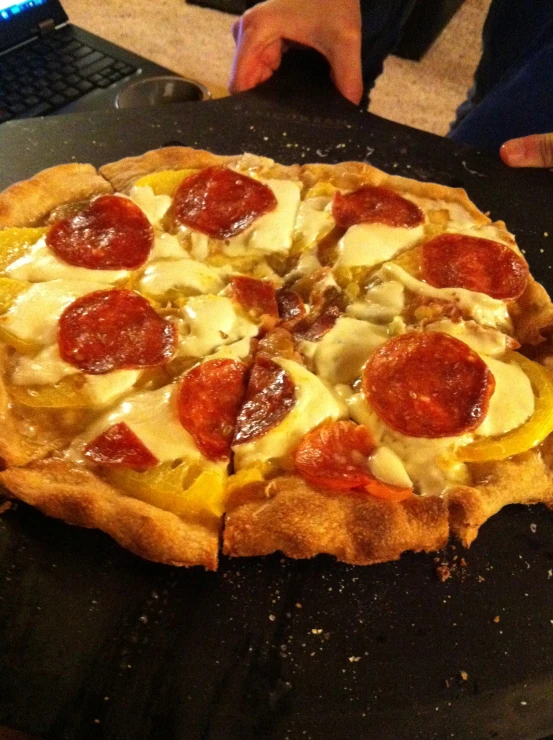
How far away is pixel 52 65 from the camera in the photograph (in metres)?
3.30

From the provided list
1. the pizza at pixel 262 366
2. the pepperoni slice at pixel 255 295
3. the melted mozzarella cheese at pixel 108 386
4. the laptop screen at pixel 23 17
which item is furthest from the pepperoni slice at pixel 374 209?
the laptop screen at pixel 23 17

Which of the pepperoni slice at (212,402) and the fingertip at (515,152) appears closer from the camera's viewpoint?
the pepperoni slice at (212,402)

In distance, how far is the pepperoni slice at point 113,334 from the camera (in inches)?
67.4

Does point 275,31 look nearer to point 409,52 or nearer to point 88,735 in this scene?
point 88,735

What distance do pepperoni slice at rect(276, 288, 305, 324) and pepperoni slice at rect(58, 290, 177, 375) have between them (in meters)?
0.34

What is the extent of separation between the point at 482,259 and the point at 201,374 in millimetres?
1009

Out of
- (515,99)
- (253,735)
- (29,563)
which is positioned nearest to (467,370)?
(253,735)

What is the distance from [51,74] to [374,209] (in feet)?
6.51

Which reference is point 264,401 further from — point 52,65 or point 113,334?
point 52,65

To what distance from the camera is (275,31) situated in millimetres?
2902

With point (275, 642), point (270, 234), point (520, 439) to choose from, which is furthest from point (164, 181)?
point (275, 642)

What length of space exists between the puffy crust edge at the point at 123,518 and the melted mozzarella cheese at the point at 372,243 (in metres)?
1.00

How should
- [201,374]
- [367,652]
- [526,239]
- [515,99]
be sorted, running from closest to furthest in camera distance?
1. [367,652]
2. [201,374]
3. [526,239]
4. [515,99]

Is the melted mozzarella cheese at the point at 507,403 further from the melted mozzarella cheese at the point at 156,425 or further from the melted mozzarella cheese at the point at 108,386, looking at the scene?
the melted mozzarella cheese at the point at 108,386
